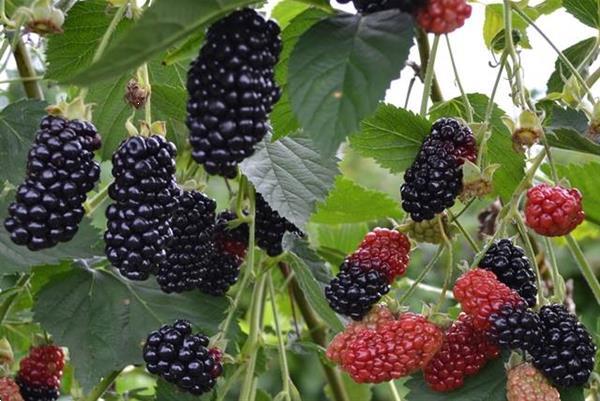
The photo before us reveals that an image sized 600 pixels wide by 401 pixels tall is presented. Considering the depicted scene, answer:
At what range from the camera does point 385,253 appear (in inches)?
47.0

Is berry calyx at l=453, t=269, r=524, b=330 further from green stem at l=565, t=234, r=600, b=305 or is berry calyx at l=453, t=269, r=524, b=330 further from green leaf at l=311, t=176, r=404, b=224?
green leaf at l=311, t=176, r=404, b=224

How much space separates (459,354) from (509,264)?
0.11 meters

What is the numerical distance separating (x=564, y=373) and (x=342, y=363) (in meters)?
0.24

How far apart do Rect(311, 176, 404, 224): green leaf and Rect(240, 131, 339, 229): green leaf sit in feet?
1.10

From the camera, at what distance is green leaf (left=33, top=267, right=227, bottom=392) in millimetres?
1372

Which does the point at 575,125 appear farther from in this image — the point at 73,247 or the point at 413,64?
the point at 73,247

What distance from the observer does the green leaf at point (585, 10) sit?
4.43ft

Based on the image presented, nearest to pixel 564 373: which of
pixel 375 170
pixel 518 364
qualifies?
pixel 518 364

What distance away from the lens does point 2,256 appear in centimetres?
129

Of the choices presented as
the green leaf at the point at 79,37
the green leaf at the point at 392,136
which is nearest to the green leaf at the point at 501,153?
the green leaf at the point at 392,136

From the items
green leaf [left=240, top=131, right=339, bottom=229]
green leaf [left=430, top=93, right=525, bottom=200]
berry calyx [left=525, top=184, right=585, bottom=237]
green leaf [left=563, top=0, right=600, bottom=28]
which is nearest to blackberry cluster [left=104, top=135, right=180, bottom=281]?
green leaf [left=240, top=131, right=339, bottom=229]

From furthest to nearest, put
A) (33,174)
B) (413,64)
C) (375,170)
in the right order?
(375,170), (413,64), (33,174)

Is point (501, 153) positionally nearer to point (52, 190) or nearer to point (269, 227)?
point (269, 227)

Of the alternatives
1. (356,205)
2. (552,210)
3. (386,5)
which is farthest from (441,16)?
(356,205)
